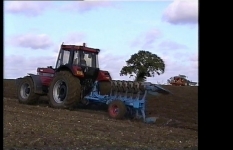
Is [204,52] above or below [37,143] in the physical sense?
above

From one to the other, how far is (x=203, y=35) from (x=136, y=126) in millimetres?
7572

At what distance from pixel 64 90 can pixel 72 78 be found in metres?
0.81

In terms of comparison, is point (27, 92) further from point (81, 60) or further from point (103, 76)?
point (103, 76)

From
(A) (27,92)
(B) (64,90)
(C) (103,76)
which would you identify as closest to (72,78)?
(B) (64,90)

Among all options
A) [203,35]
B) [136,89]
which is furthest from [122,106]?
[203,35]

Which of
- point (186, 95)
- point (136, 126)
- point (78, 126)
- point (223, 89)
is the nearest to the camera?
A: point (223, 89)

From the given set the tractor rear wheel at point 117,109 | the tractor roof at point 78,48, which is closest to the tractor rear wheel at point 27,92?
the tractor roof at point 78,48

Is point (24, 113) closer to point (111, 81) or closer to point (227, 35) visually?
point (111, 81)

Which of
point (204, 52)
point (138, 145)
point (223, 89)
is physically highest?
point (204, 52)

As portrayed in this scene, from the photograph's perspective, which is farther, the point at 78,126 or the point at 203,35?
the point at 78,126

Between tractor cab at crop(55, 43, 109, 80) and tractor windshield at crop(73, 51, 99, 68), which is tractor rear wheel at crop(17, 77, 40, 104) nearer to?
tractor cab at crop(55, 43, 109, 80)

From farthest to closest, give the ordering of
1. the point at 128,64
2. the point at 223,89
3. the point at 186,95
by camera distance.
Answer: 1. the point at 128,64
2. the point at 186,95
3. the point at 223,89

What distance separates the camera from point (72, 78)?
40.6 feet

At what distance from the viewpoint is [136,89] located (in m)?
11.4
